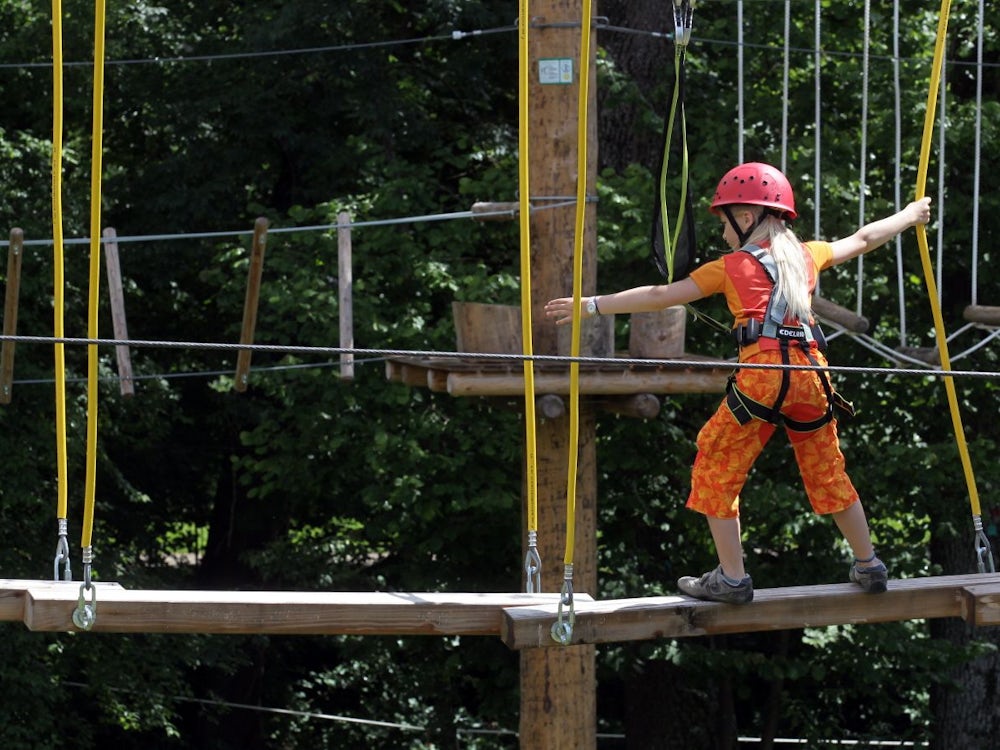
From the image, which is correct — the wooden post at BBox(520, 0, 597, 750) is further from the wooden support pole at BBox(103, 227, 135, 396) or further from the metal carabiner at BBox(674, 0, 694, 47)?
the wooden support pole at BBox(103, 227, 135, 396)

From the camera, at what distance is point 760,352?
Result: 3.64m

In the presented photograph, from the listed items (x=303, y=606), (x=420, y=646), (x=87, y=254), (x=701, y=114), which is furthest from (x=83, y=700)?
(x=303, y=606)

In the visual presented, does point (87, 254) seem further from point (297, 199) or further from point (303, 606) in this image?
point (303, 606)

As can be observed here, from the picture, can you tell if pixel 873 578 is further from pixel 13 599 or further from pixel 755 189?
pixel 13 599

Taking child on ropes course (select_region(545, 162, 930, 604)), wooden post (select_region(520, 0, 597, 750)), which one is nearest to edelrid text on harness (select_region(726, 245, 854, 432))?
child on ropes course (select_region(545, 162, 930, 604))

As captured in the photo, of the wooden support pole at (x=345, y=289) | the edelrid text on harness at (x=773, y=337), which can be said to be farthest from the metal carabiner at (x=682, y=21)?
the wooden support pole at (x=345, y=289)

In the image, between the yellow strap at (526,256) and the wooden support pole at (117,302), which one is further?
the wooden support pole at (117,302)

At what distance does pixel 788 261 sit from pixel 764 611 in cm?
83

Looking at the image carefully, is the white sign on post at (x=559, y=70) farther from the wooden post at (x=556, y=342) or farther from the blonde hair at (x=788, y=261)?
the blonde hair at (x=788, y=261)

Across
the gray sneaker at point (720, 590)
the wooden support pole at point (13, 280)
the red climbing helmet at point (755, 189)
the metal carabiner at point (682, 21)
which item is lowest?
the gray sneaker at point (720, 590)

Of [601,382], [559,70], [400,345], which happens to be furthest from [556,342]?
[400,345]

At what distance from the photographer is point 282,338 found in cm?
914

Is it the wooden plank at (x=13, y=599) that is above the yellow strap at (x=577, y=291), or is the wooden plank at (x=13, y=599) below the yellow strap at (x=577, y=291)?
below

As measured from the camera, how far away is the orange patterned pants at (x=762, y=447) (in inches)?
144
